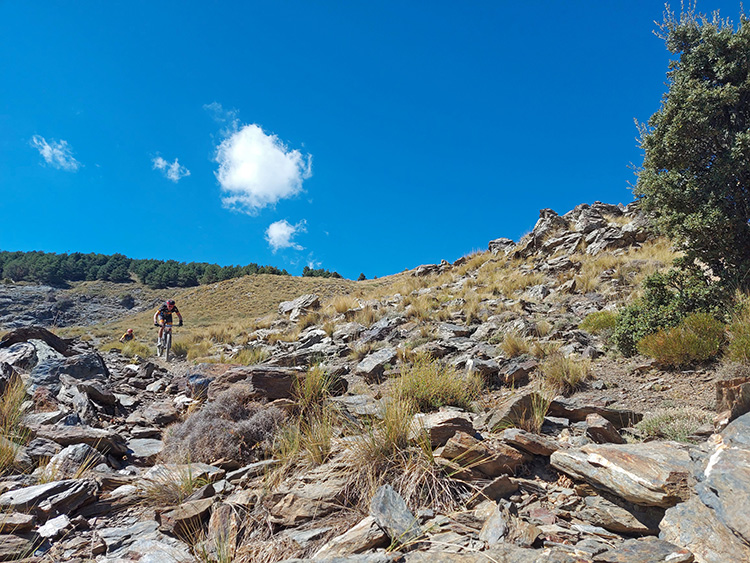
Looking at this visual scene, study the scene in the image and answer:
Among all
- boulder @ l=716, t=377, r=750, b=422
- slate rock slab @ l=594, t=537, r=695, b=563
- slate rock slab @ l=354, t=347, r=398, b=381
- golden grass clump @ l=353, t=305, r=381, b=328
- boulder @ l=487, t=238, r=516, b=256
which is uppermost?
boulder @ l=487, t=238, r=516, b=256

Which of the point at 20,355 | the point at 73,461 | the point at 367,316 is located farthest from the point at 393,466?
the point at 367,316

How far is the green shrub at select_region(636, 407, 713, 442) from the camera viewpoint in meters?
3.99

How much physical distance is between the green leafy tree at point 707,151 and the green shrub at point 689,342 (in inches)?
77.0

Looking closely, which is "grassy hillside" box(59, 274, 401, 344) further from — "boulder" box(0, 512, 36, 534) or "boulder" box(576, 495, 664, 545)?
"boulder" box(576, 495, 664, 545)

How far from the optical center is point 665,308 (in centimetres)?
785

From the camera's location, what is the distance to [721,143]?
852 centimetres

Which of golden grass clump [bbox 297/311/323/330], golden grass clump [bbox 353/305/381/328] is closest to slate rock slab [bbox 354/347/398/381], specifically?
golden grass clump [bbox 353/305/381/328]

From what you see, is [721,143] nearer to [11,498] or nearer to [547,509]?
[547,509]

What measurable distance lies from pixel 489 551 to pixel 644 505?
1.20 m

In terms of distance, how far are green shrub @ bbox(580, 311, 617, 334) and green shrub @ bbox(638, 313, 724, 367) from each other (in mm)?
1956

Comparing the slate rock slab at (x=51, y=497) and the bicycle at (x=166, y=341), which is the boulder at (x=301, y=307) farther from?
the slate rock slab at (x=51, y=497)

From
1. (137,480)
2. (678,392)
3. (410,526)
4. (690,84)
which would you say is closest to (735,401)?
(678,392)

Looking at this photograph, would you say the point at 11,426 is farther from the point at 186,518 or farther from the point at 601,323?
the point at 601,323

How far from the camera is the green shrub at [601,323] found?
893cm
